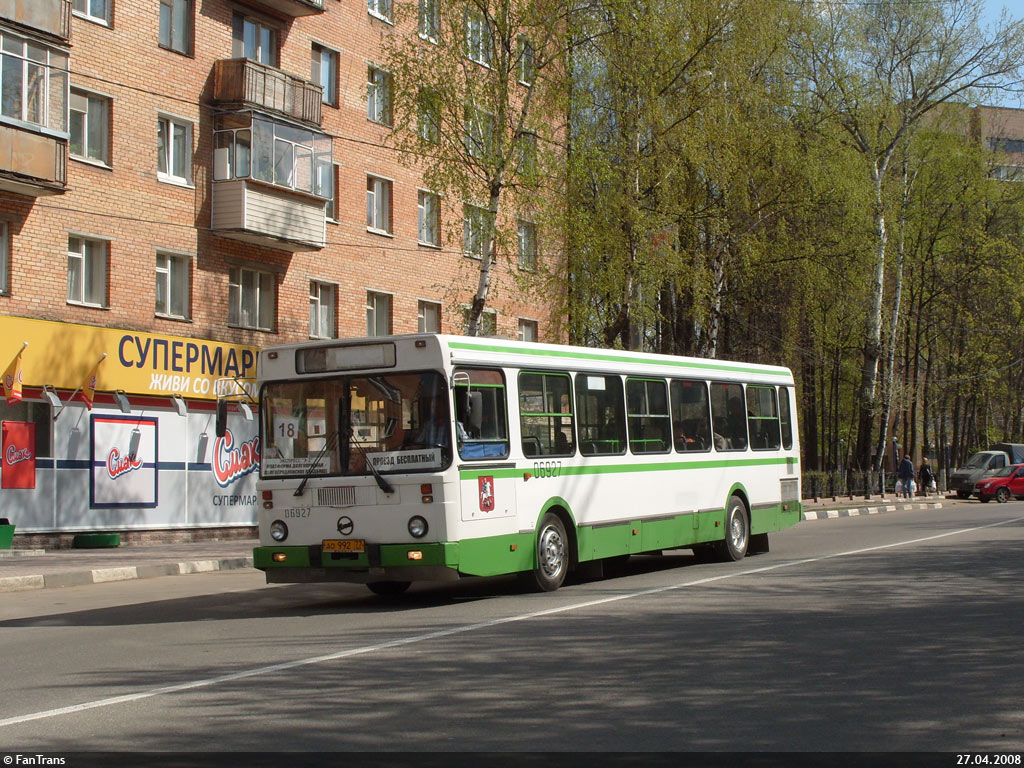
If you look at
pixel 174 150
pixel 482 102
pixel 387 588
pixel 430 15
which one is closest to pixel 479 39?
pixel 430 15

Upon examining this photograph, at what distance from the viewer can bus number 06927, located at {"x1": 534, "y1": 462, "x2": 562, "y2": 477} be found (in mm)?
13867

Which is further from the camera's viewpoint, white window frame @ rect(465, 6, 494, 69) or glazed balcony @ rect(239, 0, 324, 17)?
glazed balcony @ rect(239, 0, 324, 17)

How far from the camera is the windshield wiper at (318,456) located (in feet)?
42.5

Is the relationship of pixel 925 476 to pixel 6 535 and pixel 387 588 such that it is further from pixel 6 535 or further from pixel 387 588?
pixel 387 588

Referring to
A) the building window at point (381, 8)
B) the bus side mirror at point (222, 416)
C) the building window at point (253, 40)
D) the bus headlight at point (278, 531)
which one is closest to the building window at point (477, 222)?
the building window at point (253, 40)

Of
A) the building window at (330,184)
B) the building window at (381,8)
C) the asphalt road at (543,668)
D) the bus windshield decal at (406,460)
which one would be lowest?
the asphalt road at (543,668)

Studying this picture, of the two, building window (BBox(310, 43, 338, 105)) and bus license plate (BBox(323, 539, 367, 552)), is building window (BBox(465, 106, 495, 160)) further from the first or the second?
bus license plate (BBox(323, 539, 367, 552))

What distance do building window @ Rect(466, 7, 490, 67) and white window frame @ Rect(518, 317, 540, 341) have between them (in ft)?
41.8

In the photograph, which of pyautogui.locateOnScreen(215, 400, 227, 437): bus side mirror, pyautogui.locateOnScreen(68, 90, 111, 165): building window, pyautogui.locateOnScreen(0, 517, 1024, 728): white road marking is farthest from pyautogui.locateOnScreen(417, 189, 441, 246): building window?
pyautogui.locateOnScreen(215, 400, 227, 437): bus side mirror

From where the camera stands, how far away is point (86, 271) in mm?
25562

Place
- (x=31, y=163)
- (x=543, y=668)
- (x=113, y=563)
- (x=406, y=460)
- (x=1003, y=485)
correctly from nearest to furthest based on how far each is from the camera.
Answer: (x=543, y=668)
(x=406, y=460)
(x=113, y=563)
(x=31, y=163)
(x=1003, y=485)

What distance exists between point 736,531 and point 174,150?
15.9 metres

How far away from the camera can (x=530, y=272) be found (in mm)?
28125

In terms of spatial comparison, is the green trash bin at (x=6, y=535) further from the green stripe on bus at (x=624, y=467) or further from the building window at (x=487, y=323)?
the building window at (x=487, y=323)
